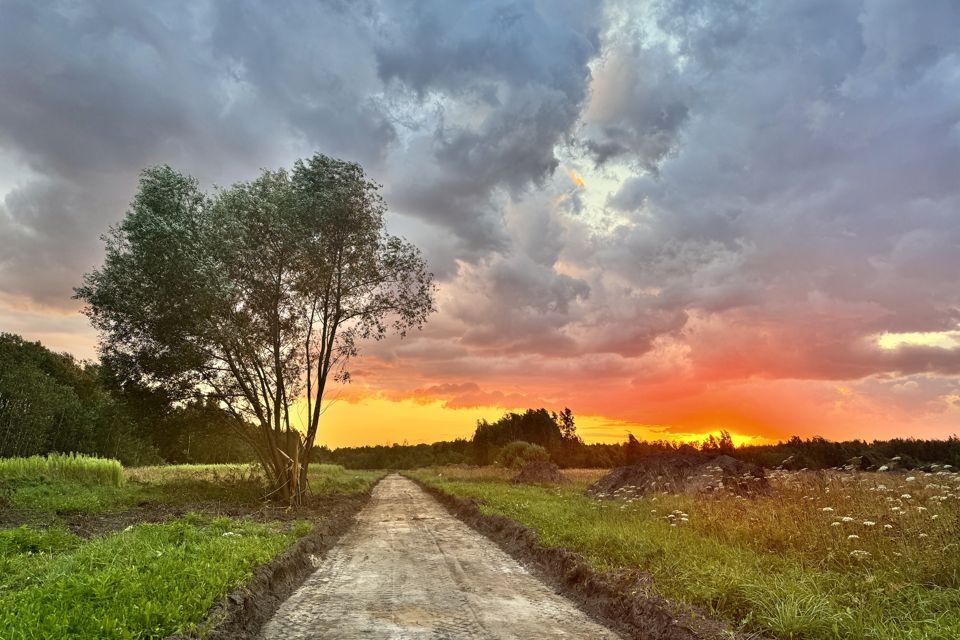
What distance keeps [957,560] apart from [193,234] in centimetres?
2529

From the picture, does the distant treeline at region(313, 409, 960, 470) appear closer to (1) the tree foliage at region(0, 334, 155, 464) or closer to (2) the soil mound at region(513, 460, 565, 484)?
(2) the soil mound at region(513, 460, 565, 484)

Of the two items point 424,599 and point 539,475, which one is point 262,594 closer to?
point 424,599

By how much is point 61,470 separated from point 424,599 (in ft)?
86.2

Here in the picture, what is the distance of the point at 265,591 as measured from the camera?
9.32m

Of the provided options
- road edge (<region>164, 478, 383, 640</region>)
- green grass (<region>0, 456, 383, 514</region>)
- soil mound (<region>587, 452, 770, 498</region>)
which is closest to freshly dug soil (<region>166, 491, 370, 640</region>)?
road edge (<region>164, 478, 383, 640</region>)

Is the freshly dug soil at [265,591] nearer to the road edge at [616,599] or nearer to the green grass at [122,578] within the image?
the green grass at [122,578]

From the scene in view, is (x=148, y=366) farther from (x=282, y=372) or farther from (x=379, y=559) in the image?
(x=379, y=559)

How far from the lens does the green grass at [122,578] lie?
20.8 feet

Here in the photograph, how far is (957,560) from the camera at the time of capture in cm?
815

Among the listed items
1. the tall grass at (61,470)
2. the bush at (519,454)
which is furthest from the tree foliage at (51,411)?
the bush at (519,454)


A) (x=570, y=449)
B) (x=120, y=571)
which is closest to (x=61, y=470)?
(x=120, y=571)

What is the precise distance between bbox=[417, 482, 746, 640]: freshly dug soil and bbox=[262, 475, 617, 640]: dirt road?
329 millimetres

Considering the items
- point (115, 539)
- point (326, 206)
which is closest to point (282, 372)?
point (326, 206)

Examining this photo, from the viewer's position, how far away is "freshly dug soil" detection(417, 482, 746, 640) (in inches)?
281
